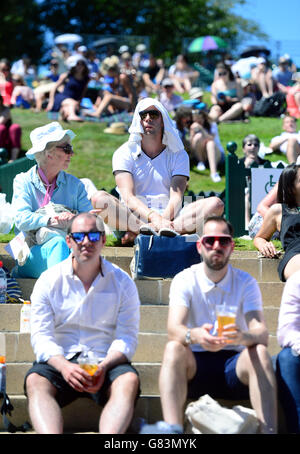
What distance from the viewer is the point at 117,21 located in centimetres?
3903

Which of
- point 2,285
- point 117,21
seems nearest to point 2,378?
point 2,285

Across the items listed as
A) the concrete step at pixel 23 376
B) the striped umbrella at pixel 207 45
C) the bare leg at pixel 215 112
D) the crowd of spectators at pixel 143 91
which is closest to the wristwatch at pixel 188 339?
the concrete step at pixel 23 376

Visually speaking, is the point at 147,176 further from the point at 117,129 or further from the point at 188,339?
the point at 117,129

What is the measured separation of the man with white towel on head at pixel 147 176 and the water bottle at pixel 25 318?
166 cm

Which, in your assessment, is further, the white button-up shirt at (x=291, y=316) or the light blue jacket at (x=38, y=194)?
the light blue jacket at (x=38, y=194)

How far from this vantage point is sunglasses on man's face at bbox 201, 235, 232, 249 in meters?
5.21

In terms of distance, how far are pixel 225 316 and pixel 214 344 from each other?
185 millimetres

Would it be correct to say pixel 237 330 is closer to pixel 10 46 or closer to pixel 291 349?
pixel 291 349

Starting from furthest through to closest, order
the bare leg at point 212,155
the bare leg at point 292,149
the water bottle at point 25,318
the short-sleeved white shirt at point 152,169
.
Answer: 1. the bare leg at point 212,155
2. the bare leg at point 292,149
3. the short-sleeved white shirt at point 152,169
4. the water bottle at point 25,318

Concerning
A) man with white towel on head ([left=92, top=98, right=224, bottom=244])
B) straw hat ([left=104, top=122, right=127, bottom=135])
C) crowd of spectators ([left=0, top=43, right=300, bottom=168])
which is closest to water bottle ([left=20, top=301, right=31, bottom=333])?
man with white towel on head ([left=92, top=98, right=224, bottom=244])

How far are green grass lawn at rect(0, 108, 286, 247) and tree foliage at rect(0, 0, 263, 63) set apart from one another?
2034 cm

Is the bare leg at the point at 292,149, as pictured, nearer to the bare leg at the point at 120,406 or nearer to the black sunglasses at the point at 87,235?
the black sunglasses at the point at 87,235

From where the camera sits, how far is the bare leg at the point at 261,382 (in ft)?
15.7
